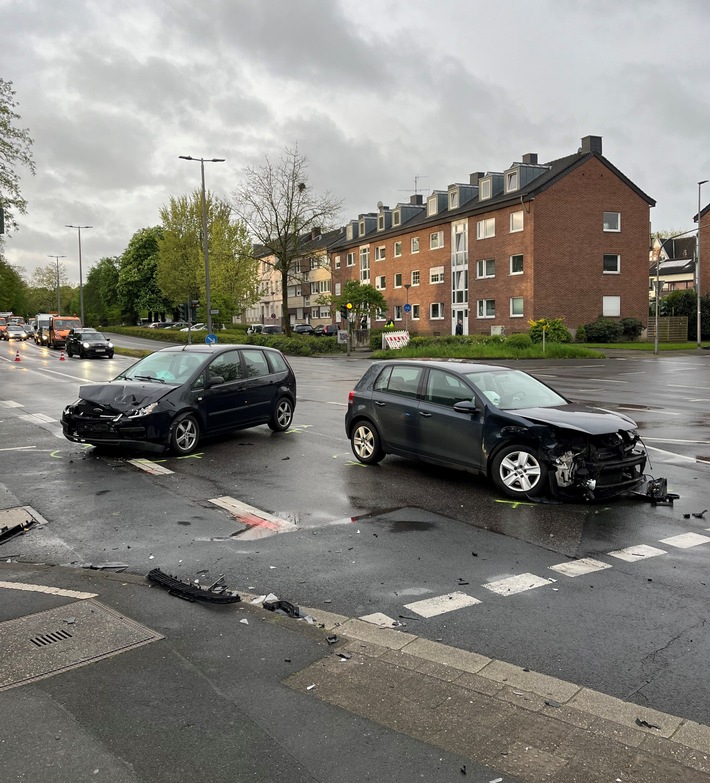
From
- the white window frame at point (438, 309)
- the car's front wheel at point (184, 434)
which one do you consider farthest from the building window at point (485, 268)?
the car's front wheel at point (184, 434)

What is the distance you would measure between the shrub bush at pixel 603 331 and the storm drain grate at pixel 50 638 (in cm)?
4638

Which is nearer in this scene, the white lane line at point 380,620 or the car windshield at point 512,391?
the white lane line at point 380,620

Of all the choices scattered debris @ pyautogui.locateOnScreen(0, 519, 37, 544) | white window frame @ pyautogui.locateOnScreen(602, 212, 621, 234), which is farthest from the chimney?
scattered debris @ pyautogui.locateOnScreen(0, 519, 37, 544)

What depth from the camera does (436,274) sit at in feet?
194

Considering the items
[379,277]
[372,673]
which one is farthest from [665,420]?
[379,277]

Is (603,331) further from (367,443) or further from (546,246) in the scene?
(367,443)

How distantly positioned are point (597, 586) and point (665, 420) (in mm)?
10103

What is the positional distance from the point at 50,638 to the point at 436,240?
2259 inches

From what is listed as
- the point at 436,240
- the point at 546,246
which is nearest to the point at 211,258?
the point at 436,240

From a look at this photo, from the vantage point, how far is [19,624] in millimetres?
4660

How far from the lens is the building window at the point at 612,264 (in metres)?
49.9

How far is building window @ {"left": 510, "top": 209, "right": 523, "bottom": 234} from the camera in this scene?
161 feet

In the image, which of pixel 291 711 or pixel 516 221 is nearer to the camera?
pixel 291 711

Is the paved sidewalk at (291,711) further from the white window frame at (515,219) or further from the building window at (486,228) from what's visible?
the building window at (486,228)
